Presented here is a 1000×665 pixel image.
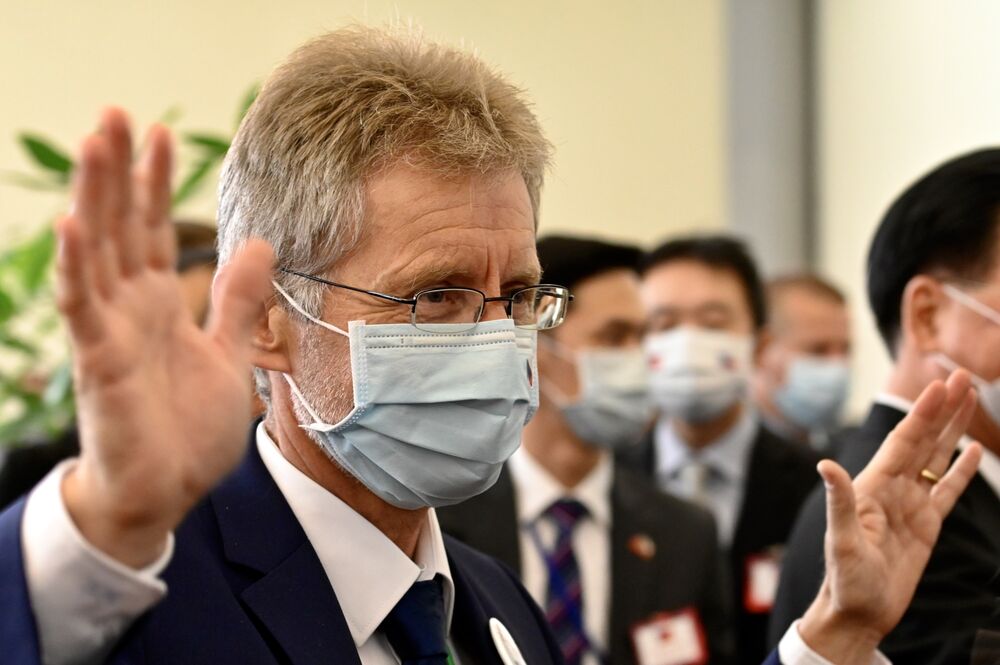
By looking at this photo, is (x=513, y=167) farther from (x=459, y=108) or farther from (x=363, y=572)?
(x=363, y=572)

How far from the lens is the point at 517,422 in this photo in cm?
187

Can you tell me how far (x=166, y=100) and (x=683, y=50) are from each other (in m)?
3.12

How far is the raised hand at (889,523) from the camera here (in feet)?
6.56

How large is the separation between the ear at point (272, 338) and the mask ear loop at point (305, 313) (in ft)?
0.07

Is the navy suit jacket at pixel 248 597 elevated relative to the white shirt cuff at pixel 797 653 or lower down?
elevated

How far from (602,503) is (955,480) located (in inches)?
63.4

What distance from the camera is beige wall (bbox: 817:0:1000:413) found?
16.7 feet

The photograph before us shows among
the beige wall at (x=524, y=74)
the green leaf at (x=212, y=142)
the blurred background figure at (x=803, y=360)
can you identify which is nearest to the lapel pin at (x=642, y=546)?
the green leaf at (x=212, y=142)

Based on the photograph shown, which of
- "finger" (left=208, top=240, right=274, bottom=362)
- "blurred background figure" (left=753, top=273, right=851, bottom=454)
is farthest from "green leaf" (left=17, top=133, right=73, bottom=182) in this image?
"blurred background figure" (left=753, top=273, right=851, bottom=454)

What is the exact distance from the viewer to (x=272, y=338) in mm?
1888

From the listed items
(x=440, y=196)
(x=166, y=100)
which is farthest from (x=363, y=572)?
(x=166, y=100)

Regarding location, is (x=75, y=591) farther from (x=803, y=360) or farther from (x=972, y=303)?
(x=803, y=360)

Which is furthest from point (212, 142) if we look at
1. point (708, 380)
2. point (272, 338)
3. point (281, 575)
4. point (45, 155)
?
point (708, 380)

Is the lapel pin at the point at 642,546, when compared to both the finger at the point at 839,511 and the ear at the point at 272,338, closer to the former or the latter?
the finger at the point at 839,511
